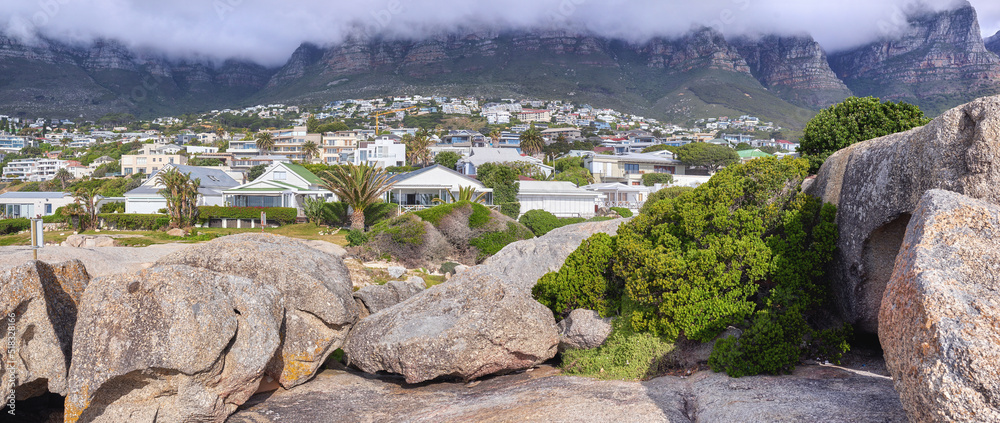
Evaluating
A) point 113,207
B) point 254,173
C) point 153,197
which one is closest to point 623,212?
point 153,197

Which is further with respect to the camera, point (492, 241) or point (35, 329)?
point (492, 241)

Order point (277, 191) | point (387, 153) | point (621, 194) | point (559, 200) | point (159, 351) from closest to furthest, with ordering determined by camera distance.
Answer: point (159, 351), point (559, 200), point (277, 191), point (621, 194), point (387, 153)

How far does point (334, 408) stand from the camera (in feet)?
36.7

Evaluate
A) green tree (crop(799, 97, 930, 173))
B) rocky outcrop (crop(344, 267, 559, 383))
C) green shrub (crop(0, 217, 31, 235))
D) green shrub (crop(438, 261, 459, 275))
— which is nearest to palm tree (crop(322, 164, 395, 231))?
green shrub (crop(438, 261, 459, 275))

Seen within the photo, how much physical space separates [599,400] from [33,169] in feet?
551

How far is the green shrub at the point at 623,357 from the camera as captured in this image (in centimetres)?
1202

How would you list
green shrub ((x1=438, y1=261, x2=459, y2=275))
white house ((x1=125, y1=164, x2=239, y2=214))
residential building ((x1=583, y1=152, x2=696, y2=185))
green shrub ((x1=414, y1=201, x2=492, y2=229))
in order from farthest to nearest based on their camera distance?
residential building ((x1=583, y1=152, x2=696, y2=185)) < white house ((x1=125, y1=164, x2=239, y2=214)) < green shrub ((x1=414, y1=201, x2=492, y2=229)) < green shrub ((x1=438, y1=261, x2=459, y2=275))

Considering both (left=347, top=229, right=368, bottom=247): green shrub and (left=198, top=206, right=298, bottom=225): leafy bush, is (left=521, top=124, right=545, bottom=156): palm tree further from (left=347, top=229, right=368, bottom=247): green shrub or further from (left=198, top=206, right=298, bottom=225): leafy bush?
(left=347, top=229, right=368, bottom=247): green shrub

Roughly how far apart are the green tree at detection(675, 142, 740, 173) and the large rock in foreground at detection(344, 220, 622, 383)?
78.9 m

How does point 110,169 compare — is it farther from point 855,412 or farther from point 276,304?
point 855,412

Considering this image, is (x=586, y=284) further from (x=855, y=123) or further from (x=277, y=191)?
(x=277, y=191)

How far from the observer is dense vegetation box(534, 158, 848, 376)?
11289 mm

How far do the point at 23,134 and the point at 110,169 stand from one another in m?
109

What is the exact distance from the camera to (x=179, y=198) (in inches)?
2023
